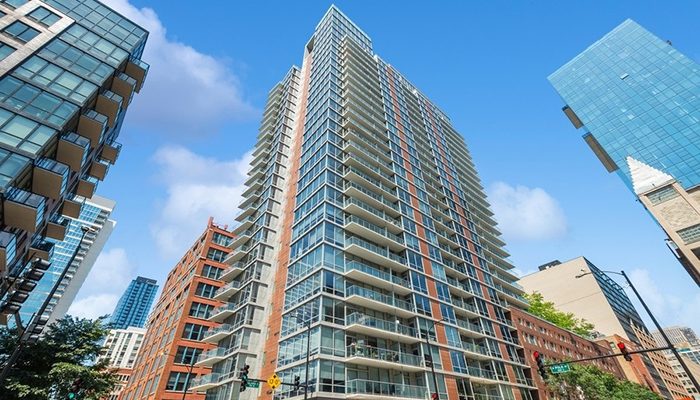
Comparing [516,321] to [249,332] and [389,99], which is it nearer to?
[249,332]

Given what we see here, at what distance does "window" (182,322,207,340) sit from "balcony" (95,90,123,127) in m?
31.6

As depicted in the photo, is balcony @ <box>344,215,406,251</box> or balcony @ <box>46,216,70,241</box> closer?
balcony @ <box>46,216,70,241</box>

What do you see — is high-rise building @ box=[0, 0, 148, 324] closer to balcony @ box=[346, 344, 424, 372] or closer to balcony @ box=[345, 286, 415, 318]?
balcony @ box=[346, 344, 424, 372]

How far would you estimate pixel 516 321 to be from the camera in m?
49.4

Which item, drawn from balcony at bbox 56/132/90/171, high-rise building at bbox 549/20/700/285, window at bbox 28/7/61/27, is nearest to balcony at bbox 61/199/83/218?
balcony at bbox 56/132/90/171

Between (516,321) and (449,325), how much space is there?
1928 centimetres

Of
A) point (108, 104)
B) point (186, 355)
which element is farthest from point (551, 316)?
point (108, 104)

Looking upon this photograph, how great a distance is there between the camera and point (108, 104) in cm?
2658

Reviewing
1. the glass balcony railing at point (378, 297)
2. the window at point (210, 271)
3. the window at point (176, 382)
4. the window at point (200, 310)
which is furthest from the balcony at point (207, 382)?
the window at point (210, 271)

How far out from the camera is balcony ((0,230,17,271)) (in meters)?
17.7

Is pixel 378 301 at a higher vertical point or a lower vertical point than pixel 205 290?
lower

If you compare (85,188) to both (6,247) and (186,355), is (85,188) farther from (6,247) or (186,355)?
(186,355)

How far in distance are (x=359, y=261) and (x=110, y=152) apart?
26.7 m

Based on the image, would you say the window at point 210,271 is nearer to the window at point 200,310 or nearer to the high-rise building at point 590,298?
the window at point 200,310
